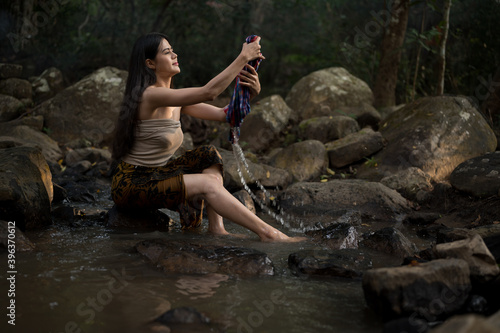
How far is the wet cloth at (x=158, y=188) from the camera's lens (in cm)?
399

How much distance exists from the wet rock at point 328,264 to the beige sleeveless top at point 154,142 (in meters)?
1.49

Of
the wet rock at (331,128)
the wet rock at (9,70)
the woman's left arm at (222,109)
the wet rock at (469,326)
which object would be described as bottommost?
the wet rock at (469,326)

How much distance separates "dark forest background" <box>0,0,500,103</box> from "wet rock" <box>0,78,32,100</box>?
0.47 m

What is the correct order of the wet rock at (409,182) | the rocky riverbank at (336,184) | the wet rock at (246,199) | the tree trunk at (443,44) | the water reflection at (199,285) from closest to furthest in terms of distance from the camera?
the rocky riverbank at (336,184) < the water reflection at (199,285) < the wet rock at (246,199) < the wet rock at (409,182) < the tree trunk at (443,44)

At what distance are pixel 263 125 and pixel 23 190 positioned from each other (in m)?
4.90

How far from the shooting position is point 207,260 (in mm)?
3273

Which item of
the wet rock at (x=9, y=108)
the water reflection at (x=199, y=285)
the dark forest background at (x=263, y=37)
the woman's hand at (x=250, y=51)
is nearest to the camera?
the water reflection at (x=199, y=285)

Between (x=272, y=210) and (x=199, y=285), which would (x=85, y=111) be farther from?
(x=199, y=285)

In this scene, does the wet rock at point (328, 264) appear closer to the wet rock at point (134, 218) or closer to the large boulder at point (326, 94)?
the wet rock at point (134, 218)

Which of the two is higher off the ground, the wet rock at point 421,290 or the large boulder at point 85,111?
the large boulder at point 85,111

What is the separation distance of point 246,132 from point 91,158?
8.64ft

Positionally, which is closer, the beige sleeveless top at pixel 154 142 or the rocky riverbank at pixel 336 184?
the rocky riverbank at pixel 336 184

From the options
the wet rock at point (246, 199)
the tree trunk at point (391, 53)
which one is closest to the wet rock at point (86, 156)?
the wet rock at point (246, 199)

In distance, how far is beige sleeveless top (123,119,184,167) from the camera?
408cm
